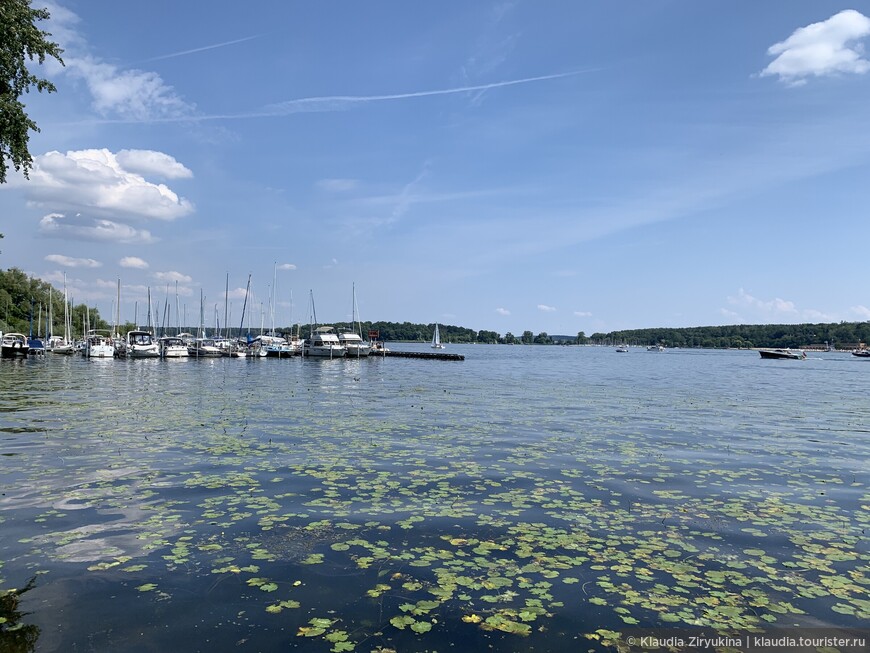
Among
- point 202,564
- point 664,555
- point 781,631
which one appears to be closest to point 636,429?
point 664,555

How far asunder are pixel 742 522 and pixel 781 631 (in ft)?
16.7

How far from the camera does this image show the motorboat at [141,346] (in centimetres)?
10469

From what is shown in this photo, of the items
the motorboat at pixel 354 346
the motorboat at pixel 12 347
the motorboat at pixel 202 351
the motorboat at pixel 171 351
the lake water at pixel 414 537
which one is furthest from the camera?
the motorboat at pixel 354 346

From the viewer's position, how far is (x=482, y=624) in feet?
25.3

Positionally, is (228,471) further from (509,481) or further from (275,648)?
(275,648)

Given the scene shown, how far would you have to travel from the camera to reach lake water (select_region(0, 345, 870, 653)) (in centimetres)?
771

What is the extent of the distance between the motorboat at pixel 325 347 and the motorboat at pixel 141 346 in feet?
97.7

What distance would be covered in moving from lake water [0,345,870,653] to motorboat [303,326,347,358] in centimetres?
9579

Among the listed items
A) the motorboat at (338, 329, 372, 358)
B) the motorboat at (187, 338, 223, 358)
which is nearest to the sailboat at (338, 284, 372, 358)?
the motorboat at (338, 329, 372, 358)

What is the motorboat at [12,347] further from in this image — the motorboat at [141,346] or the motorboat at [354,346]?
the motorboat at [354,346]

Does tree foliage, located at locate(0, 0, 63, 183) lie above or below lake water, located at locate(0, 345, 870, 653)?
above

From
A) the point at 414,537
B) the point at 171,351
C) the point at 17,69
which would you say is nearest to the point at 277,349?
the point at 171,351

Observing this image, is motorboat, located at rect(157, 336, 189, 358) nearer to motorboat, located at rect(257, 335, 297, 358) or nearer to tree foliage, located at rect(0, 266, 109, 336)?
motorboat, located at rect(257, 335, 297, 358)

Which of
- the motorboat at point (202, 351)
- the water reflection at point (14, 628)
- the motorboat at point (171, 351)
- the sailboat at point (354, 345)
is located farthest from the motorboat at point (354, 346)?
the water reflection at point (14, 628)
